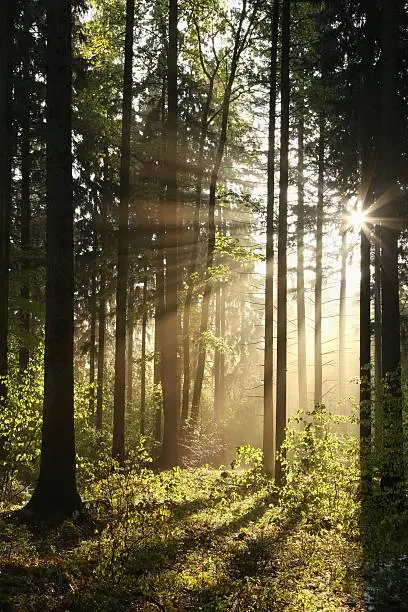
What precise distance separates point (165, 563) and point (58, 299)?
3.90 m

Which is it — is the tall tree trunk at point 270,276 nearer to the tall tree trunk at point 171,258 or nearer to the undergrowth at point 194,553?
the tall tree trunk at point 171,258

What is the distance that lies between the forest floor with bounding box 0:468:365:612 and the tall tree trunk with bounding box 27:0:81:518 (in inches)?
27.2

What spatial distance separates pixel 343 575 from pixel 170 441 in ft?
27.2

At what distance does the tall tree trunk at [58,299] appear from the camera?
318 inches

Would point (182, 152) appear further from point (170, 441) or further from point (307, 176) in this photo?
point (170, 441)

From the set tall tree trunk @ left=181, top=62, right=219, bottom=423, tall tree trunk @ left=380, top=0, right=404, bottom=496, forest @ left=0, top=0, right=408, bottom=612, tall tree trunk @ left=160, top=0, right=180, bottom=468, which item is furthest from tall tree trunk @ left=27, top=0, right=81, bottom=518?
tall tree trunk @ left=181, top=62, right=219, bottom=423

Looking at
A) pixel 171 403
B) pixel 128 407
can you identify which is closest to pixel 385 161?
pixel 171 403

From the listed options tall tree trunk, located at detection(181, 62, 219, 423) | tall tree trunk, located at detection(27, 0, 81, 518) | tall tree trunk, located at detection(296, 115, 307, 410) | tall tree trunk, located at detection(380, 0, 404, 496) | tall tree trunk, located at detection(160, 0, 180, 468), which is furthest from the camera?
tall tree trunk, located at detection(296, 115, 307, 410)

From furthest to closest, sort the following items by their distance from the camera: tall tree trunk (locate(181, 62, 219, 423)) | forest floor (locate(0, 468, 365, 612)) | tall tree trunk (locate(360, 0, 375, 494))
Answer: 1. tall tree trunk (locate(181, 62, 219, 423))
2. tall tree trunk (locate(360, 0, 375, 494))
3. forest floor (locate(0, 468, 365, 612))

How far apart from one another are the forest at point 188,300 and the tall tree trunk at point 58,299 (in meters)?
0.03

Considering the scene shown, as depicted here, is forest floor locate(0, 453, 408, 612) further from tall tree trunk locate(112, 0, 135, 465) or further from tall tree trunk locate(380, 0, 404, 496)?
tall tree trunk locate(112, 0, 135, 465)

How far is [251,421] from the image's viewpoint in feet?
114

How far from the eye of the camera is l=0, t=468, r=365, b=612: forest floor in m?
5.34

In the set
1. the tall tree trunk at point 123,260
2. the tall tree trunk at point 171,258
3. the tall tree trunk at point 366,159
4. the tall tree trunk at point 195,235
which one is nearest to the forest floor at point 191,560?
the tall tree trunk at point 366,159
